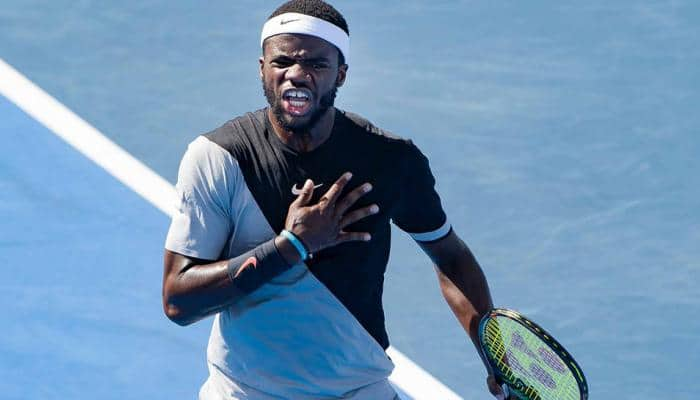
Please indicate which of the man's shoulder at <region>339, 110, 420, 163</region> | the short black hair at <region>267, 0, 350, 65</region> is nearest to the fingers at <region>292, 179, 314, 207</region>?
the man's shoulder at <region>339, 110, 420, 163</region>

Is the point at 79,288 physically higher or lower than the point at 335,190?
lower

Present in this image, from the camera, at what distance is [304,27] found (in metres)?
5.42

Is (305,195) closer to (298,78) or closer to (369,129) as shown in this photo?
(298,78)

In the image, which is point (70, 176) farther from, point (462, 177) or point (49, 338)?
point (462, 177)

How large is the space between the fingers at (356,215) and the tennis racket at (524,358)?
584 mm

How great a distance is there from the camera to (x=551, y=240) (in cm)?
890

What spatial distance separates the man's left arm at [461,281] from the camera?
587cm

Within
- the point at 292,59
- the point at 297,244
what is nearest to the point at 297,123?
the point at 292,59

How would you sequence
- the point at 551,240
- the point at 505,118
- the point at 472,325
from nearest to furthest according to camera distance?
the point at 472,325 < the point at 551,240 < the point at 505,118

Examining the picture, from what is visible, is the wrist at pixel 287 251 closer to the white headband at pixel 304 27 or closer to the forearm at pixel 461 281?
the white headband at pixel 304 27

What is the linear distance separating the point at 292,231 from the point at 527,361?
3.37 feet

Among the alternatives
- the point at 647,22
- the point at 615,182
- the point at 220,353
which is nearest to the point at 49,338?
the point at 220,353

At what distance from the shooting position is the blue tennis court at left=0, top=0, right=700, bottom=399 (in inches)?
313

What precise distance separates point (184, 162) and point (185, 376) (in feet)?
8.25
